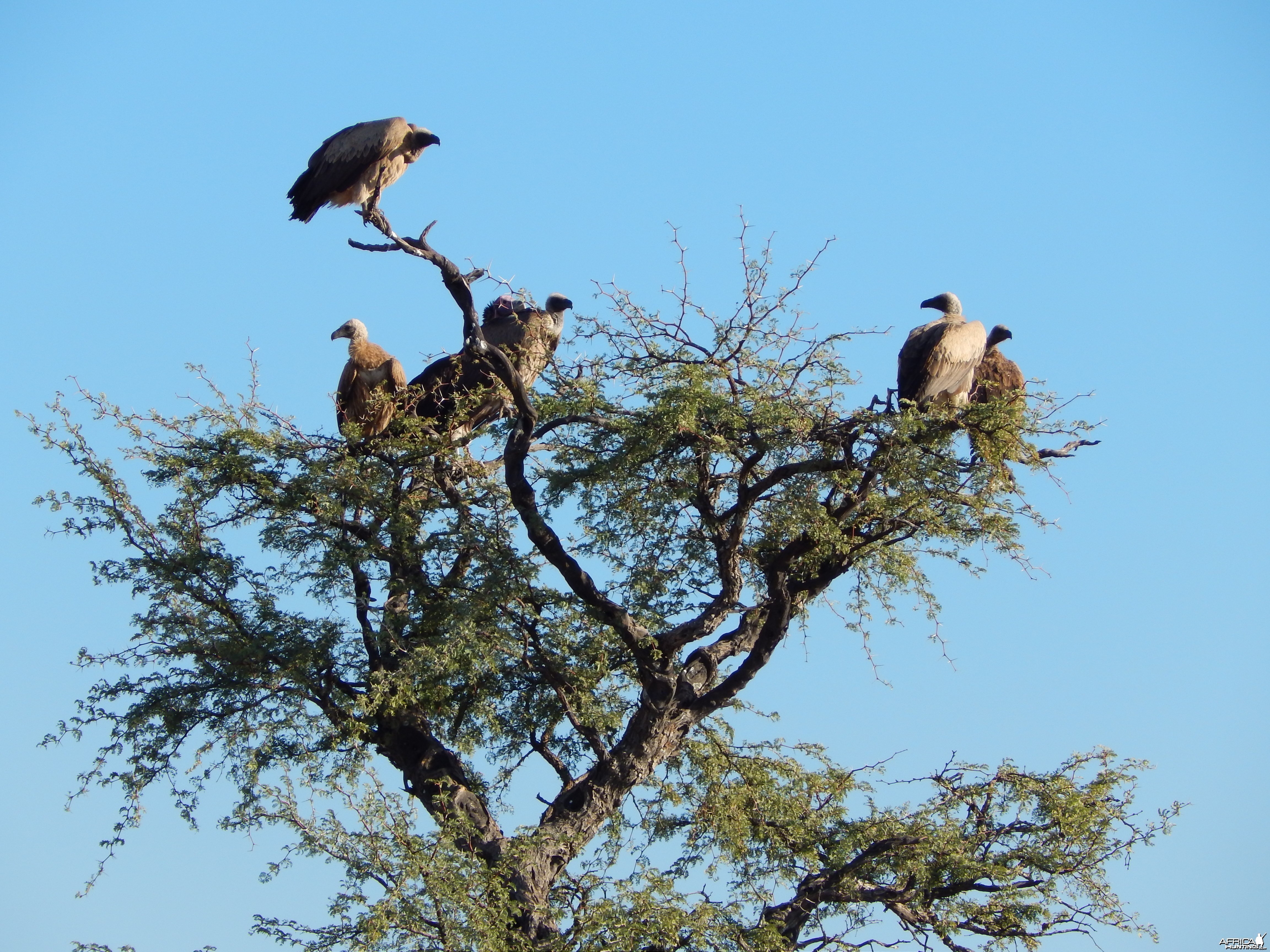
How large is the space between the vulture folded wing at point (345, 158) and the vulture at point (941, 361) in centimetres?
388

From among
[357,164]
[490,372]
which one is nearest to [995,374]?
[490,372]

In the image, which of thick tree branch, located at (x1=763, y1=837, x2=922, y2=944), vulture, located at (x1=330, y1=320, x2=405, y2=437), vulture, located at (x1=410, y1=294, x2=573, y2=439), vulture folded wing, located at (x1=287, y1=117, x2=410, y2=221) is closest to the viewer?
thick tree branch, located at (x1=763, y1=837, x2=922, y2=944)

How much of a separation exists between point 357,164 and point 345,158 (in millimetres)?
95

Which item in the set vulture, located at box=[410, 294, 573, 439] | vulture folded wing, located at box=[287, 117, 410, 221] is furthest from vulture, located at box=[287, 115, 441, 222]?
vulture, located at box=[410, 294, 573, 439]

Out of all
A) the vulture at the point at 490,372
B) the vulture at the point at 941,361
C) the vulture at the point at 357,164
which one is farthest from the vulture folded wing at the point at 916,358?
the vulture at the point at 357,164

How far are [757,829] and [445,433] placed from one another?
3295 mm

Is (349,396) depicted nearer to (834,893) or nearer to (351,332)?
(351,332)

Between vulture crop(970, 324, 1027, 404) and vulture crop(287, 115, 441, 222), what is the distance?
13.9ft

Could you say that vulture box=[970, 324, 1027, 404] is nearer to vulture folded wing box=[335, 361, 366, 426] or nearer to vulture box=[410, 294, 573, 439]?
vulture box=[410, 294, 573, 439]

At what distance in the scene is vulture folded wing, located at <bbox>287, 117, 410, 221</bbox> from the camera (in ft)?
30.9

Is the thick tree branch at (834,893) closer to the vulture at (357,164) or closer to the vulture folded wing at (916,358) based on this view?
the vulture folded wing at (916,358)

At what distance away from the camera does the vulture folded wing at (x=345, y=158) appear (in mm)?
9414

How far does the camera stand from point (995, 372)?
991cm

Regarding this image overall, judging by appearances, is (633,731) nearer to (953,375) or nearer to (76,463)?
(953,375)
